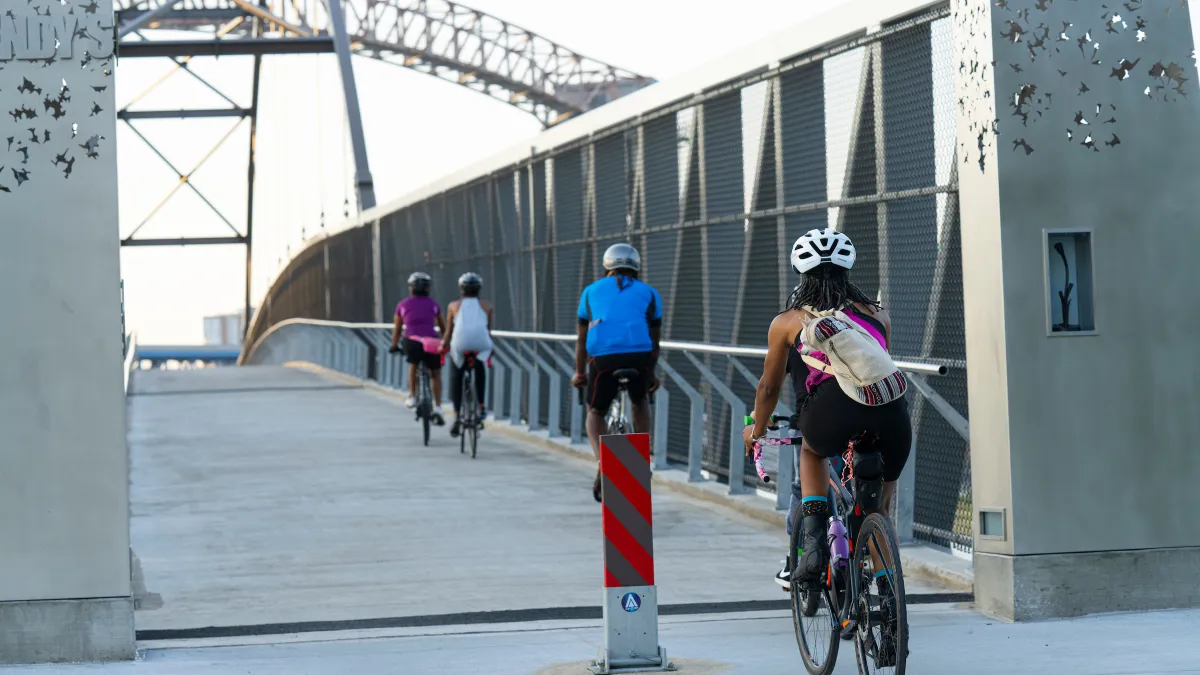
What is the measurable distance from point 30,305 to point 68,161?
0.52m

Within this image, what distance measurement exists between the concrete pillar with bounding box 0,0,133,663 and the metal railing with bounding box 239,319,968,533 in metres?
2.38

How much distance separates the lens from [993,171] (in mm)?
7152

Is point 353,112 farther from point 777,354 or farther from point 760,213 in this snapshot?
point 777,354

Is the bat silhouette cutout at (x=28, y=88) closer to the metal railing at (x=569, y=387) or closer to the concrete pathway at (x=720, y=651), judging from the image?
the concrete pathway at (x=720, y=651)

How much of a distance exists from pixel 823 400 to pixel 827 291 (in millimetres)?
383

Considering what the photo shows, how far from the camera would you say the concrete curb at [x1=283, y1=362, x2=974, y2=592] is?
8.31 meters

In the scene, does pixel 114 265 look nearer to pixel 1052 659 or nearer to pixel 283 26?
pixel 1052 659

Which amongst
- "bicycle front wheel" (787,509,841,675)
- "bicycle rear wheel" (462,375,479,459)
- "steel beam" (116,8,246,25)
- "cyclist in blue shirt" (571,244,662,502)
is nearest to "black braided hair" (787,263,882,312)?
"bicycle front wheel" (787,509,841,675)

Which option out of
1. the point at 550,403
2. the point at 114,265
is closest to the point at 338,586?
the point at 114,265

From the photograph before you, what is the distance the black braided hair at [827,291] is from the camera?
604 centimetres

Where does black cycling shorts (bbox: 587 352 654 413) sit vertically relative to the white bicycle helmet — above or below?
below

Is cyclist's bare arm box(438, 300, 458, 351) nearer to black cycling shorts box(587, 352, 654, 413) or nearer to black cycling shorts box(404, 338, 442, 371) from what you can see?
black cycling shorts box(404, 338, 442, 371)

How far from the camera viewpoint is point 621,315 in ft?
36.1

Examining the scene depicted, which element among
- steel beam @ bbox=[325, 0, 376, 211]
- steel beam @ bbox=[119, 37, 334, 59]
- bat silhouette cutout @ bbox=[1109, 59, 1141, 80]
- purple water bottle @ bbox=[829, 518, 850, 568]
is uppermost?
steel beam @ bbox=[119, 37, 334, 59]
